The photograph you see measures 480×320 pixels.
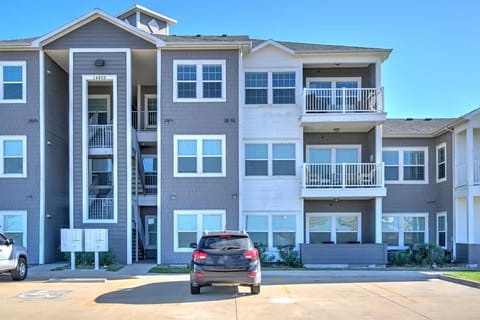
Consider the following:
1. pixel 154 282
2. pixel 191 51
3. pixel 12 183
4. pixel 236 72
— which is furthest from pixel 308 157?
pixel 12 183

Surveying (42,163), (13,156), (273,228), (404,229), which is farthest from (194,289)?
(404,229)

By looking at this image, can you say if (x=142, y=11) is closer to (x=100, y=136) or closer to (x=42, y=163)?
(x=100, y=136)

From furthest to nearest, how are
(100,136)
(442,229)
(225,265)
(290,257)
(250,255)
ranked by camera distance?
(442,229) → (100,136) → (290,257) → (250,255) → (225,265)

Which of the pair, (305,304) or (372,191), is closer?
(305,304)

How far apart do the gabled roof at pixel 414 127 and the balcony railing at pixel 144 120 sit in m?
11.3

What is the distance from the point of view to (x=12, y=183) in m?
23.7

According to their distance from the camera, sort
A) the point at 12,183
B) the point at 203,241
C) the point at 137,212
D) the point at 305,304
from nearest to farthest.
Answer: the point at 305,304
the point at 203,241
the point at 12,183
the point at 137,212

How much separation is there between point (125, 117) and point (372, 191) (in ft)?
36.3

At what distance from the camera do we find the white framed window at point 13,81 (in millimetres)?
23891

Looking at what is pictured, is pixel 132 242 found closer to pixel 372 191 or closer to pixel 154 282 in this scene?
pixel 154 282

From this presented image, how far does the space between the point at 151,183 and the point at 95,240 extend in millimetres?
6634

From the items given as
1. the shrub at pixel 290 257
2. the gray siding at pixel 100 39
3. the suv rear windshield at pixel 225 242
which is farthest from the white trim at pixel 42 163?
the suv rear windshield at pixel 225 242

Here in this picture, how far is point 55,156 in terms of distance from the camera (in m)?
25.1

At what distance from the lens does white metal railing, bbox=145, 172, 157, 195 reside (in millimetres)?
27125
